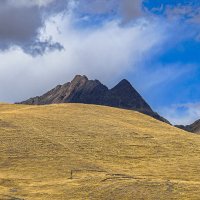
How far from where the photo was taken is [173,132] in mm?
118938

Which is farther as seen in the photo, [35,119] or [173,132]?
[173,132]

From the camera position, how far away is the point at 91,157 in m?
93.5

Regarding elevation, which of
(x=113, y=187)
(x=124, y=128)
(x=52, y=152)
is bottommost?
(x=113, y=187)

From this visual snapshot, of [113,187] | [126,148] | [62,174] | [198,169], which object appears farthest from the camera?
[126,148]

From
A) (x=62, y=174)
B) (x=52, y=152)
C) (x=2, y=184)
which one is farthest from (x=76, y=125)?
(x=2, y=184)

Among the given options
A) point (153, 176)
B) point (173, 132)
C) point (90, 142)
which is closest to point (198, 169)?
point (153, 176)

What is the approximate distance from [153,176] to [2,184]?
21939 mm

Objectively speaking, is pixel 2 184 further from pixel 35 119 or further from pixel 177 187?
pixel 35 119

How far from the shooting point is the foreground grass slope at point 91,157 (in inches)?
3002

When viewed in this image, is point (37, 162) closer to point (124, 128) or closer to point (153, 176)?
point (153, 176)

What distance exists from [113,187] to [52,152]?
19.3 metres

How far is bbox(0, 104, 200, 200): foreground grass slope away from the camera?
3002 inches

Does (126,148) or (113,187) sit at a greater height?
(126,148)

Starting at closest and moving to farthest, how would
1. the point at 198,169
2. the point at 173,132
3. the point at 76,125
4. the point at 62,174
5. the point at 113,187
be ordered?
the point at 113,187 → the point at 62,174 → the point at 198,169 → the point at 76,125 → the point at 173,132
